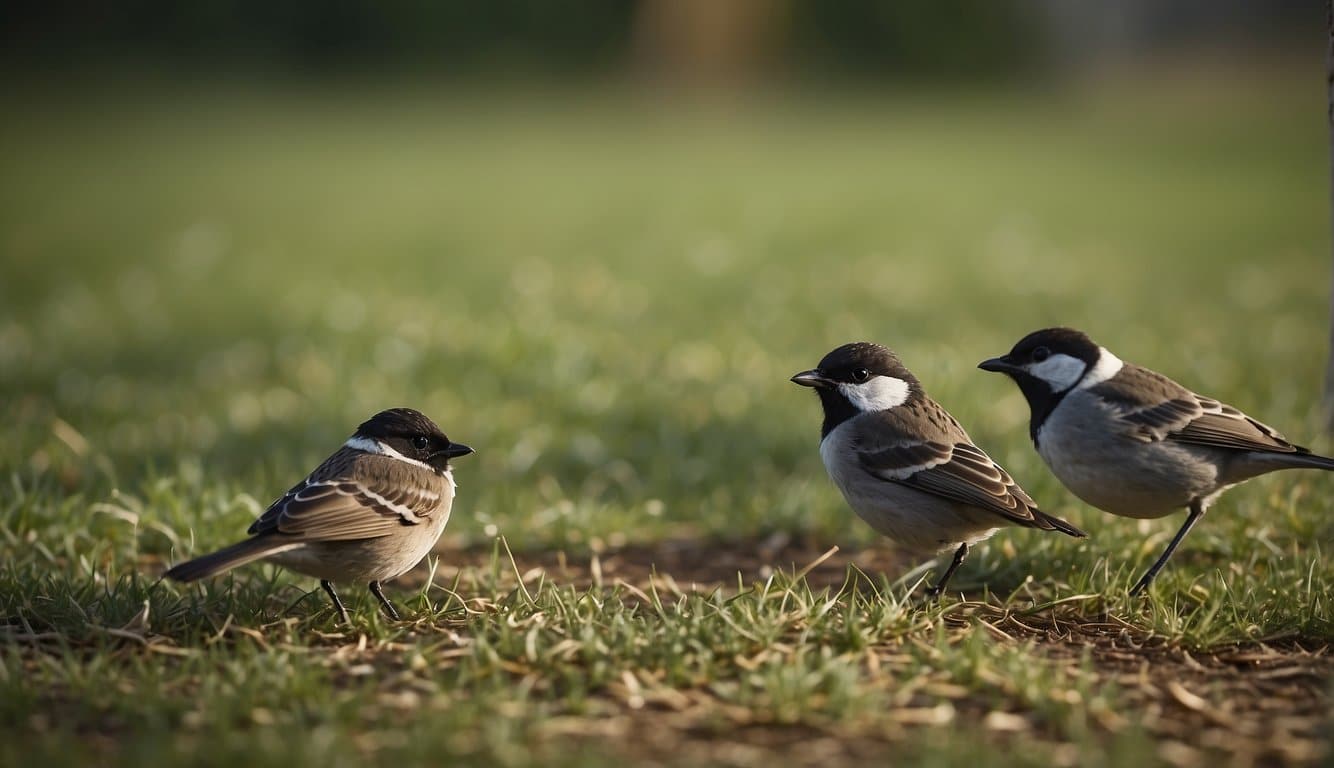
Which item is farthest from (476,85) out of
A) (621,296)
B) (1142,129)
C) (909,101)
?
(621,296)

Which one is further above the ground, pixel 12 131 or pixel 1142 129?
pixel 1142 129

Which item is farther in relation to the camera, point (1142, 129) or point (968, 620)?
point (1142, 129)

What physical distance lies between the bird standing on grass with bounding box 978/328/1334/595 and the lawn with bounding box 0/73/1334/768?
37 cm

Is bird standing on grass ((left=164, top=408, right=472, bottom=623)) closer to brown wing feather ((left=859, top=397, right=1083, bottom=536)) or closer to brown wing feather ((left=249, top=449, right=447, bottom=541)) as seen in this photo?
brown wing feather ((left=249, top=449, right=447, bottom=541))

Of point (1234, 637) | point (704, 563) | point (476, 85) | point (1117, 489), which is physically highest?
point (476, 85)

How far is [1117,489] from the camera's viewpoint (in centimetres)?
534

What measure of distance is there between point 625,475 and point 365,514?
272cm

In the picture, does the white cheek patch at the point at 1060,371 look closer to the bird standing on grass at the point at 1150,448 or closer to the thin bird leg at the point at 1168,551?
the bird standing on grass at the point at 1150,448

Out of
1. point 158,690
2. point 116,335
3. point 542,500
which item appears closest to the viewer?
point 158,690

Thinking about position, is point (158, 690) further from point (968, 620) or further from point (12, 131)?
point (12, 131)

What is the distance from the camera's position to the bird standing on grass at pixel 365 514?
474 centimetres

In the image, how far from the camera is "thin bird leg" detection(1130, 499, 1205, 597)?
5.28 m

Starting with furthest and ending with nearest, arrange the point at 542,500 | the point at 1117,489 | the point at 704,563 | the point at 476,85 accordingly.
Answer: the point at 476,85 < the point at 542,500 < the point at 704,563 < the point at 1117,489

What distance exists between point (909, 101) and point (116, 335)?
86.6ft
